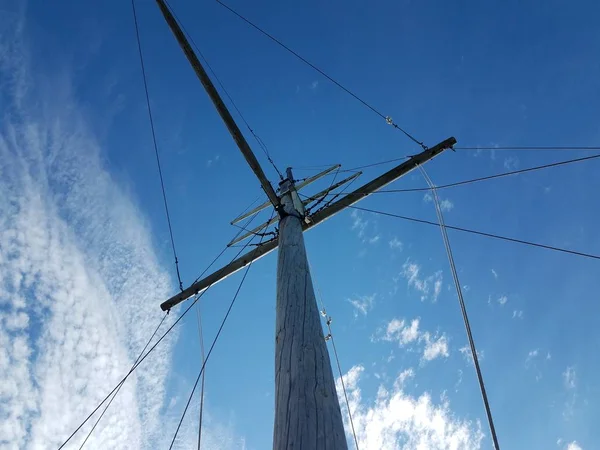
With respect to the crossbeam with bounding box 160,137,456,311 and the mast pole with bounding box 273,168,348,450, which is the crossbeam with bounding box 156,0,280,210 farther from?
the mast pole with bounding box 273,168,348,450

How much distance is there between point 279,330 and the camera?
3145 millimetres

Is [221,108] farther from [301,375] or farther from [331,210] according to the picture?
[301,375]

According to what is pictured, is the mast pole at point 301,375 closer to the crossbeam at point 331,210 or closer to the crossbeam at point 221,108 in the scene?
the crossbeam at point 221,108


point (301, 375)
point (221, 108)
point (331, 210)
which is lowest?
point (301, 375)

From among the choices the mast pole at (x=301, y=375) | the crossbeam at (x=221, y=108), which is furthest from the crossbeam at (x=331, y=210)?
the mast pole at (x=301, y=375)

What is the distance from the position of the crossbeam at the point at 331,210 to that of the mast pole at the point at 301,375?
280cm

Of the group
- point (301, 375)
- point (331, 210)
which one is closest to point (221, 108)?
point (331, 210)

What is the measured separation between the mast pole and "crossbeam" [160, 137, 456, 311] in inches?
110

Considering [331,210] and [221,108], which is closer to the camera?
[221,108]

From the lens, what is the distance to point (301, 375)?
103 inches

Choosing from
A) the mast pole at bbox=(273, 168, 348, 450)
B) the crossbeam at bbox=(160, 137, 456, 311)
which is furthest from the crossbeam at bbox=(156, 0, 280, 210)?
the mast pole at bbox=(273, 168, 348, 450)

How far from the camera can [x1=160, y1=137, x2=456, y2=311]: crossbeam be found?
267 inches

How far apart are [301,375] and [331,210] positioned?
4.39 meters

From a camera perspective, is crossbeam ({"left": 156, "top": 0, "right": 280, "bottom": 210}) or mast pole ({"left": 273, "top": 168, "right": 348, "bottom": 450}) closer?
mast pole ({"left": 273, "top": 168, "right": 348, "bottom": 450})
